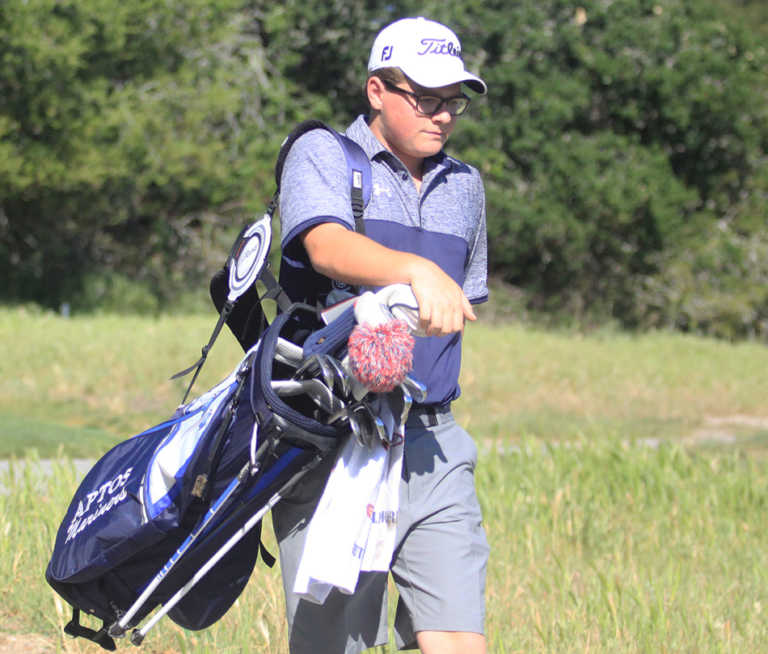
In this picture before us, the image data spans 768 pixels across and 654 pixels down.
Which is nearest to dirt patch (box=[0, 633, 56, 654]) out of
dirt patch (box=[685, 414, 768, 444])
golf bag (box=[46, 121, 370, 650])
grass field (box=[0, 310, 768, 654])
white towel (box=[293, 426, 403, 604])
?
grass field (box=[0, 310, 768, 654])

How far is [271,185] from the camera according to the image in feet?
72.4

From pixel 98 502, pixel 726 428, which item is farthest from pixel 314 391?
pixel 726 428

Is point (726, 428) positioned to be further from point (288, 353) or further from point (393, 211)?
point (288, 353)

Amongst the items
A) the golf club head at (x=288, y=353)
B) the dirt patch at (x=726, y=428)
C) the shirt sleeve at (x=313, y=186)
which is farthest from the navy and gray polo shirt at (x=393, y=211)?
the dirt patch at (x=726, y=428)

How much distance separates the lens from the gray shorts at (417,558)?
111 inches

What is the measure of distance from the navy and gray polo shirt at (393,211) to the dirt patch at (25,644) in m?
1.96

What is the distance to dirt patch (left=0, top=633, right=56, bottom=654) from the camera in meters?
4.02

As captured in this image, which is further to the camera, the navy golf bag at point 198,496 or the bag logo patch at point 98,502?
the bag logo patch at point 98,502

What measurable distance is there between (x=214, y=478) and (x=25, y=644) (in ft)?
6.19

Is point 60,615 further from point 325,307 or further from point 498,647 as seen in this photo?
point 325,307

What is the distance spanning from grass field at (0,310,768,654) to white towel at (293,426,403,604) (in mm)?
1511

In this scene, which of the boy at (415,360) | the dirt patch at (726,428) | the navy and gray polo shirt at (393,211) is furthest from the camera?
the dirt patch at (726,428)

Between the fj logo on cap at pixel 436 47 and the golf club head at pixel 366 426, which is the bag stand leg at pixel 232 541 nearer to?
the golf club head at pixel 366 426

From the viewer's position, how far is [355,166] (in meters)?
2.79
